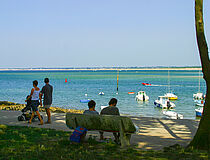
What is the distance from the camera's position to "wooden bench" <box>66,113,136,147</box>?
6801mm

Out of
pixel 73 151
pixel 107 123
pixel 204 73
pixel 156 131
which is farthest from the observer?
pixel 156 131

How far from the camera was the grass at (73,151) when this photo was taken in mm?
5934

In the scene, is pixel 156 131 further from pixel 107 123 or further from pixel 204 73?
pixel 204 73

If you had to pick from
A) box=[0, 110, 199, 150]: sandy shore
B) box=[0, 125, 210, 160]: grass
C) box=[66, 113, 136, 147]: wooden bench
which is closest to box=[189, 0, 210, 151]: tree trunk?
box=[0, 125, 210, 160]: grass

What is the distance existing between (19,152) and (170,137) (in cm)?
463

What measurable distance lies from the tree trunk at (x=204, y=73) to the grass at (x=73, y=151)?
0.40 metres

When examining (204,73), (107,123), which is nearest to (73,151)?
(107,123)

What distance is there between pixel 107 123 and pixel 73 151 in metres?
1.07

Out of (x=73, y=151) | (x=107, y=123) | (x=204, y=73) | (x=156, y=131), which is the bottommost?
(x=156, y=131)

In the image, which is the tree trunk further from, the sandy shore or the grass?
the sandy shore

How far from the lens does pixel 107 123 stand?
701cm

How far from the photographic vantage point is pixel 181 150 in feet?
21.2

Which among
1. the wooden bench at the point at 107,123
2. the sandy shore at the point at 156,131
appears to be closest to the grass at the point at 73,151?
the wooden bench at the point at 107,123

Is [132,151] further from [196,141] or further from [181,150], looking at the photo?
[196,141]
